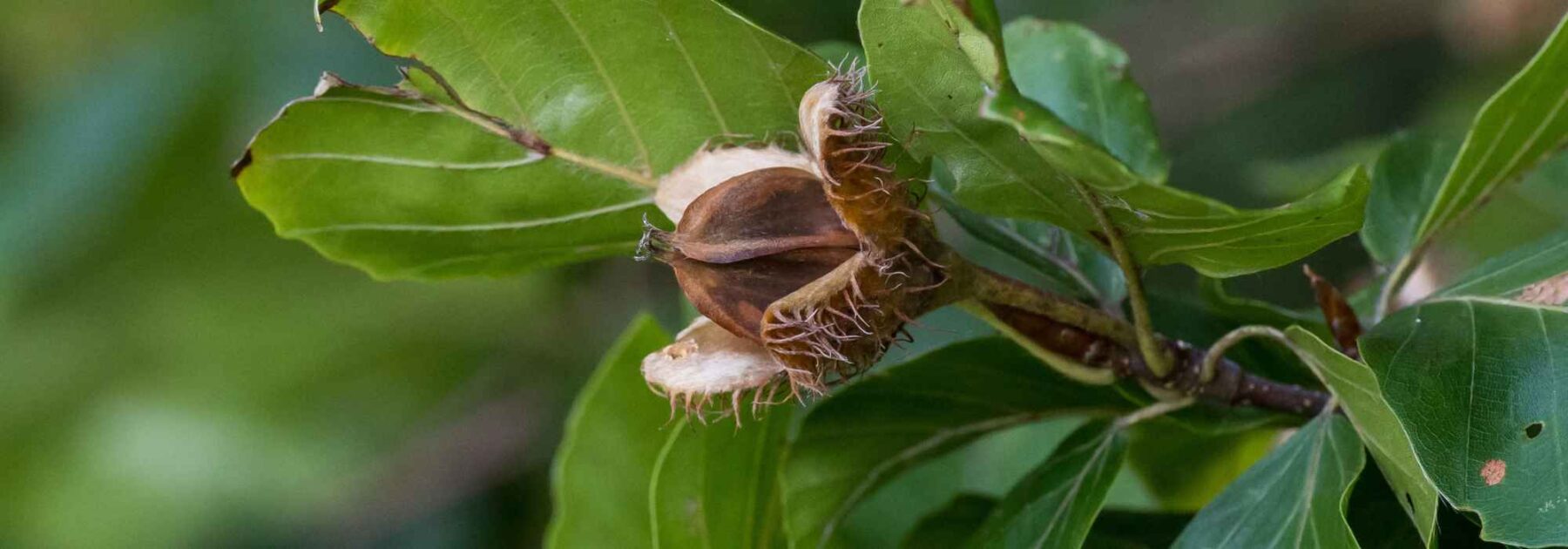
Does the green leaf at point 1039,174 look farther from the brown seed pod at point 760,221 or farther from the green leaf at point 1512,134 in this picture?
the green leaf at point 1512,134

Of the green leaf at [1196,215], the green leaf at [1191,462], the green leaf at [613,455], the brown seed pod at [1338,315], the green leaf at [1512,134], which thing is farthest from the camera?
the green leaf at [1191,462]

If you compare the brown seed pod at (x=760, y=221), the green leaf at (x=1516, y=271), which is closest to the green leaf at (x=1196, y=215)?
the brown seed pod at (x=760, y=221)

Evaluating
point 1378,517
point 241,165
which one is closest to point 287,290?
point 241,165

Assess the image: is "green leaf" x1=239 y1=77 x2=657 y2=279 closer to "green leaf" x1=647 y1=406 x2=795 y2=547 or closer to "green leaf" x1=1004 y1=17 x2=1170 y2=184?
"green leaf" x1=647 y1=406 x2=795 y2=547

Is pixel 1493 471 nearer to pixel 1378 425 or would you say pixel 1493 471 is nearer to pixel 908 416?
pixel 1378 425

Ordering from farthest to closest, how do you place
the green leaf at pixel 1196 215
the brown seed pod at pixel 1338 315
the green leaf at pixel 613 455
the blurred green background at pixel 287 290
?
the blurred green background at pixel 287 290, the green leaf at pixel 613 455, the brown seed pod at pixel 1338 315, the green leaf at pixel 1196 215

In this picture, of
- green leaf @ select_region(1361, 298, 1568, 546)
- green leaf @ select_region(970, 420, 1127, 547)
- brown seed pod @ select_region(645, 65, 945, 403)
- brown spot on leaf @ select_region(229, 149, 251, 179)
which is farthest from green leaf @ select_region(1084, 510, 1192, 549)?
brown spot on leaf @ select_region(229, 149, 251, 179)

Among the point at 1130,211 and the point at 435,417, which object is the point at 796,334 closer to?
the point at 1130,211
